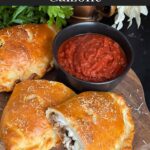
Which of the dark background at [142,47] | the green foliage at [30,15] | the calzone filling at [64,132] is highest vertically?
the green foliage at [30,15]

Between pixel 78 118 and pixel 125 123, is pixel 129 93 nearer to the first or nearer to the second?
pixel 125 123

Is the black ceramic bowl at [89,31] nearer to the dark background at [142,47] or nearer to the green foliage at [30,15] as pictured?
the green foliage at [30,15]

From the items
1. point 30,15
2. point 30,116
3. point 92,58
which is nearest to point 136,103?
point 92,58

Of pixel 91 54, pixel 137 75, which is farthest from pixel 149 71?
pixel 91 54

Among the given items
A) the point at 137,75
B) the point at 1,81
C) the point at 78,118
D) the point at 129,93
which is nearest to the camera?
the point at 78,118

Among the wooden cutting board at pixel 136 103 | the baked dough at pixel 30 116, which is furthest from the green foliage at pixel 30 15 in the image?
the baked dough at pixel 30 116
